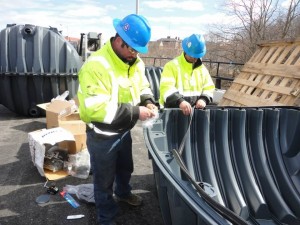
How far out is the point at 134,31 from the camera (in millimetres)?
2246

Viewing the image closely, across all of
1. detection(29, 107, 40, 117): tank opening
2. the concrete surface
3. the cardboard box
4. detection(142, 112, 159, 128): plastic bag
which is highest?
detection(142, 112, 159, 128): plastic bag

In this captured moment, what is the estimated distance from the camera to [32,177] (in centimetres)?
364

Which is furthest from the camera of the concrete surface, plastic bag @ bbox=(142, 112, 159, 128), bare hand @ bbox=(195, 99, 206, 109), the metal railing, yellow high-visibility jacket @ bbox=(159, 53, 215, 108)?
the metal railing

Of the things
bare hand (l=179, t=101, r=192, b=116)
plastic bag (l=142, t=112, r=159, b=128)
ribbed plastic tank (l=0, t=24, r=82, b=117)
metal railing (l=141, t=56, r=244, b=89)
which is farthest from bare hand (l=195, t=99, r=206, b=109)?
metal railing (l=141, t=56, r=244, b=89)

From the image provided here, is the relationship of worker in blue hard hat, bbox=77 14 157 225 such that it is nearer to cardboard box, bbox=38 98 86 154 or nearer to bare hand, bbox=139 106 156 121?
bare hand, bbox=139 106 156 121

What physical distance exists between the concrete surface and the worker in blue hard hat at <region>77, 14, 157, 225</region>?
41 cm

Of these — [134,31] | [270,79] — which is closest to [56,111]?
[134,31]

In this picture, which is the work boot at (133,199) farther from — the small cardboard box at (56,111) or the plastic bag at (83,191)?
the small cardboard box at (56,111)

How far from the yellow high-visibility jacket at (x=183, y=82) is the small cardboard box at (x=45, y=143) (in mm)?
1392

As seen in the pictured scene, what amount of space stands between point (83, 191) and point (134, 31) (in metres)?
1.97

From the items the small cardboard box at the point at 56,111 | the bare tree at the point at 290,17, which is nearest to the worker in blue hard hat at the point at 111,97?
the small cardboard box at the point at 56,111

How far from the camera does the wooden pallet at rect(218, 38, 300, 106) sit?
16.3ft

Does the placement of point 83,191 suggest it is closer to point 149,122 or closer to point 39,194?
point 39,194

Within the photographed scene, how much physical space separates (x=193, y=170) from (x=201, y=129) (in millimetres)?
484
